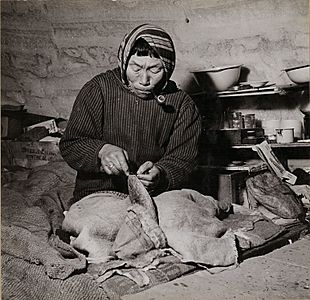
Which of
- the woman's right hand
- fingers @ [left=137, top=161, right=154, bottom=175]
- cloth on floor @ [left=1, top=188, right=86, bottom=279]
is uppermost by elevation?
the woman's right hand

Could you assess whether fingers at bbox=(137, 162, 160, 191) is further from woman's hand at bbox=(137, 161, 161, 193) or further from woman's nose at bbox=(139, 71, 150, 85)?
woman's nose at bbox=(139, 71, 150, 85)

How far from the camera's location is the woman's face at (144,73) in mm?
1229

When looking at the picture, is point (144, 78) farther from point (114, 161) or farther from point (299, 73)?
point (299, 73)

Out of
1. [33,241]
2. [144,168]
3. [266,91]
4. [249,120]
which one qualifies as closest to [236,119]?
[249,120]

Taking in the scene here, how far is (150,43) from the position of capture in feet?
3.99

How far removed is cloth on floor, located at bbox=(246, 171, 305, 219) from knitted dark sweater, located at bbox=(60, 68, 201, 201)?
36 centimetres

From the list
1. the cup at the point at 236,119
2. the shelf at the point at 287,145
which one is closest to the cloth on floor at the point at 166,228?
the shelf at the point at 287,145

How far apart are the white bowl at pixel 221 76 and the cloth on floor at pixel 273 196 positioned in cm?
38

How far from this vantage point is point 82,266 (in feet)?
3.22

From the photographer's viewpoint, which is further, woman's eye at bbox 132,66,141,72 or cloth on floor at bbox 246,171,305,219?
cloth on floor at bbox 246,171,305,219

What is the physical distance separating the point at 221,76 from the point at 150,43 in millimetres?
642

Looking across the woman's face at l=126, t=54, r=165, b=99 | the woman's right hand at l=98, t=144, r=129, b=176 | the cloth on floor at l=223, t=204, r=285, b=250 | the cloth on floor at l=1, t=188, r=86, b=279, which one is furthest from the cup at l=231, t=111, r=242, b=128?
the cloth on floor at l=1, t=188, r=86, b=279

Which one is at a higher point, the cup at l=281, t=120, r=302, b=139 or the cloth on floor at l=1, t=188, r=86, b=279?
the cup at l=281, t=120, r=302, b=139

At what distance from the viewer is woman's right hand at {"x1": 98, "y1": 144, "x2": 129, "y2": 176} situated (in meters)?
1.12
